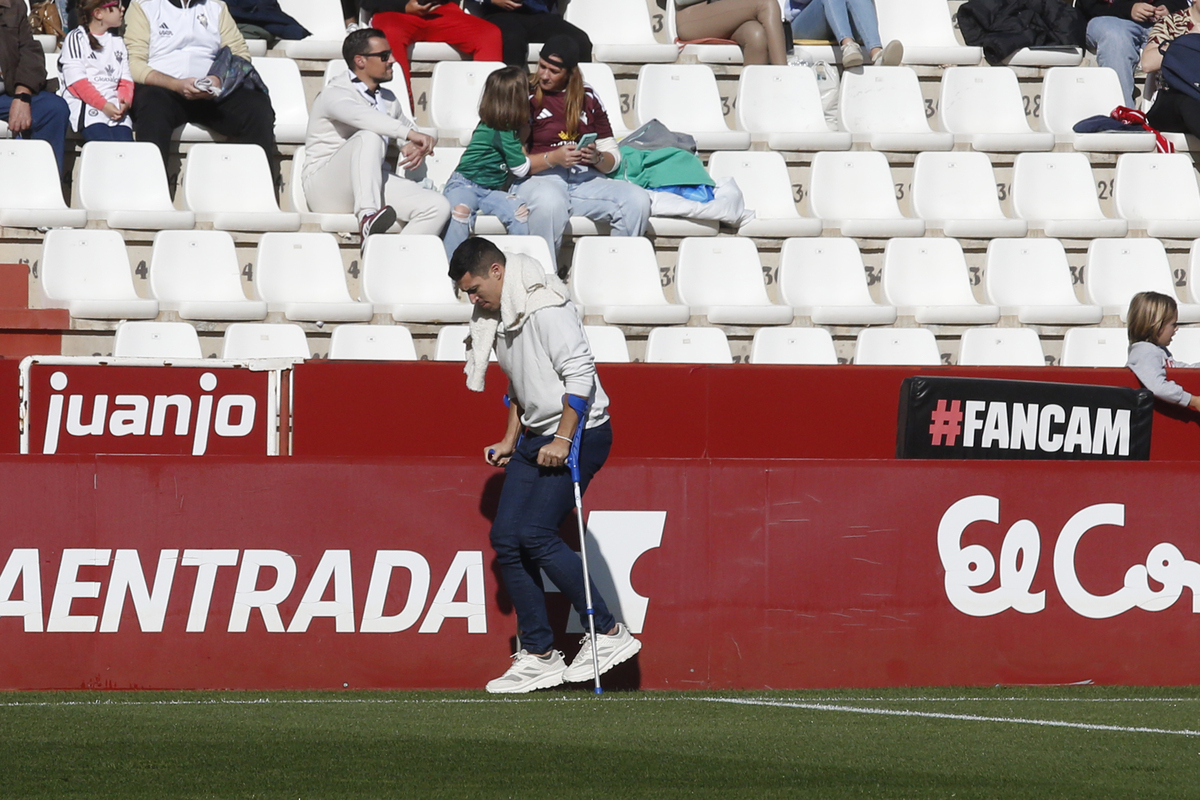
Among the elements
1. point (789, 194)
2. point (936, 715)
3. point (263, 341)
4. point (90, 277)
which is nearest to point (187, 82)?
point (90, 277)

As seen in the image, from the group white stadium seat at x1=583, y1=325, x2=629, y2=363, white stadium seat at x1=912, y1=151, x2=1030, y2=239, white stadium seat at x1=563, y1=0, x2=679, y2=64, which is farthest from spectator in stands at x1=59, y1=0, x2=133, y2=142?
white stadium seat at x1=912, y1=151, x2=1030, y2=239

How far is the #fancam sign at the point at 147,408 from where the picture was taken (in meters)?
8.50

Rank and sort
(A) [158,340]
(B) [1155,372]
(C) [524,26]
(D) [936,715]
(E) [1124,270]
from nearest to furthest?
(D) [936,715] < (B) [1155,372] < (A) [158,340] < (E) [1124,270] < (C) [524,26]

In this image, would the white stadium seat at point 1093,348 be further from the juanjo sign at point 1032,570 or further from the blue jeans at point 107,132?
the blue jeans at point 107,132

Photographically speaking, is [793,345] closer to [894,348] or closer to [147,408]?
[894,348]

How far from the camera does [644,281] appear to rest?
10508 millimetres

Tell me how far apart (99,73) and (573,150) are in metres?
3.28

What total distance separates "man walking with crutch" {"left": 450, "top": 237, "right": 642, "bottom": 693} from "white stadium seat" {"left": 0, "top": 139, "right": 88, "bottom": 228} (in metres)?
4.67

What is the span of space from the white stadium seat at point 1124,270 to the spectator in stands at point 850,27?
231 centimetres

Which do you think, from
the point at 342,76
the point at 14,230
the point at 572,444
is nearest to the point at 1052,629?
the point at 572,444

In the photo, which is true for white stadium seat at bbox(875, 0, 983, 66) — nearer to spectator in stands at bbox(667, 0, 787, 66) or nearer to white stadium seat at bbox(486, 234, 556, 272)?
spectator in stands at bbox(667, 0, 787, 66)

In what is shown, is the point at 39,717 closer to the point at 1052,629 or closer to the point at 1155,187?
the point at 1052,629

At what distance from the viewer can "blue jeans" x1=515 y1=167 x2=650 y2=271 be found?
1036 centimetres

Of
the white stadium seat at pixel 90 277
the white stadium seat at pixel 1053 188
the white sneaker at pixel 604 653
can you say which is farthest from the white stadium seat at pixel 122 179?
the white stadium seat at pixel 1053 188
